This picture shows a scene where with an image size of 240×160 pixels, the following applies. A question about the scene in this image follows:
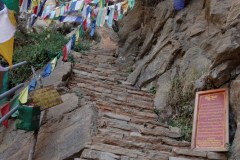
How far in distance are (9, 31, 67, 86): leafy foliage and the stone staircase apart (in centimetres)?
128

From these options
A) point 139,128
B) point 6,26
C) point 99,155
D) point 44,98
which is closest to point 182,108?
point 139,128

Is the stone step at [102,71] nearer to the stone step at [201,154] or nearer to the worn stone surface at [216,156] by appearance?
the stone step at [201,154]

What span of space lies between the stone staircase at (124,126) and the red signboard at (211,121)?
0.18m

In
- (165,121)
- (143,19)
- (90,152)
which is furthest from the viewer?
(143,19)

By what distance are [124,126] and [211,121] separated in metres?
1.35

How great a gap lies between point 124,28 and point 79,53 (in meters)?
1.73

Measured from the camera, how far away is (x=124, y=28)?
33.4ft

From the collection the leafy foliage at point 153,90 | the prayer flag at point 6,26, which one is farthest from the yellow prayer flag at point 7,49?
the leafy foliage at point 153,90

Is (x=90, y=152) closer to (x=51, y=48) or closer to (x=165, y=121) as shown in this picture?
(x=165, y=121)

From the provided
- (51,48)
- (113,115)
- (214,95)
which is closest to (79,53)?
(51,48)

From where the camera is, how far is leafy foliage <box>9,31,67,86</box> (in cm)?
852

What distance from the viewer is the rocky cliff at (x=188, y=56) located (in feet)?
15.3

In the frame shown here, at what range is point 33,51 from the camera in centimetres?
930

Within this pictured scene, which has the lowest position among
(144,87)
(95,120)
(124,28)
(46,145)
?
(46,145)
